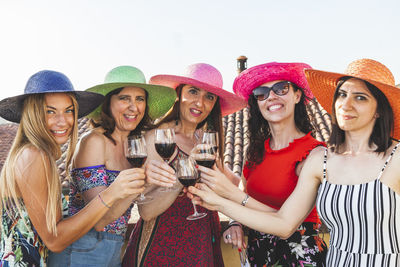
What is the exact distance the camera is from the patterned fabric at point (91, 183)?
2191 millimetres

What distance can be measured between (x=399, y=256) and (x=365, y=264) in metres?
0.19

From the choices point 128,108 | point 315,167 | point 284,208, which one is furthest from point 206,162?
point 128,108

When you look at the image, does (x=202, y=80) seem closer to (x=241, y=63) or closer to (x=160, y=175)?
(x=160, y=175)

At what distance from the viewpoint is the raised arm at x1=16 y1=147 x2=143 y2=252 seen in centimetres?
185

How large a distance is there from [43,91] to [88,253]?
1.09 m

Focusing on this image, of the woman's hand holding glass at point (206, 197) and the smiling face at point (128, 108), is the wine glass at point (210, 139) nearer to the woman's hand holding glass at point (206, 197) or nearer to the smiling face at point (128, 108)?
the woman's hand holding glass at point (206, 197)

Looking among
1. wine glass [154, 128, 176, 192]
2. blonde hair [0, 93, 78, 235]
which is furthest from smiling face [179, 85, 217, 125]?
blonde hair [0, 93, 78, 235]

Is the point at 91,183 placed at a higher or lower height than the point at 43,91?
lower

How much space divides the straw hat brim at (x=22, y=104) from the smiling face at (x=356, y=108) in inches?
66.8

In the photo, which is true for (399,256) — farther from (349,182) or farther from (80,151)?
(80,151)

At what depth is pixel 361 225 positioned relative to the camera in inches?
71.4

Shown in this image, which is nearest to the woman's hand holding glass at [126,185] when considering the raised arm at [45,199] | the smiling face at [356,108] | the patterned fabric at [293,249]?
the raised arm at [45,199]

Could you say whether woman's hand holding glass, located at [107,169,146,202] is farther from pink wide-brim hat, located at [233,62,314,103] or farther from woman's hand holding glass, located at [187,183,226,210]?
pink wide-brim hat, located at [233,62,314,103]

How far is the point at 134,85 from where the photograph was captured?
101 inches
